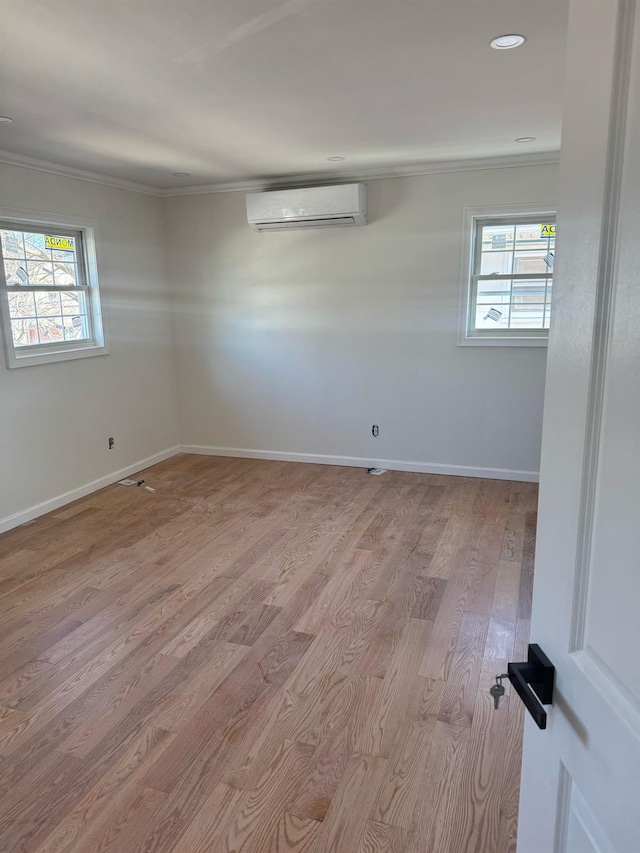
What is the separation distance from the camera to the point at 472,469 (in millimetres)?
4926

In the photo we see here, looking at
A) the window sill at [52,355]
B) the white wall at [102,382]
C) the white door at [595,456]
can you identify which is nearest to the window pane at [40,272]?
the white wall at [102,382]

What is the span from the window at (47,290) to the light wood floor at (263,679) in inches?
51.6

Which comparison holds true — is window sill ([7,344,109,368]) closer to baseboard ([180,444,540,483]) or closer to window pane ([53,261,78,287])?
window pane ([53,261,78,287])

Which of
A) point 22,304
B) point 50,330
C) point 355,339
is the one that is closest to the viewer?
point 22,304

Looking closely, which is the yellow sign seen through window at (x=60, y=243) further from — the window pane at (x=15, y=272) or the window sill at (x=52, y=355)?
the window sill at (x=52, y=355)

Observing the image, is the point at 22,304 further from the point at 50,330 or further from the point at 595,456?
the point at 595,456

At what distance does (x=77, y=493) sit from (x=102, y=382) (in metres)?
0.95

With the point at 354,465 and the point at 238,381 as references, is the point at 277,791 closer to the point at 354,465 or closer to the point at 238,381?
the point at 354,465

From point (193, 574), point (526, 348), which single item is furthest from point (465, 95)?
point (193, 574)

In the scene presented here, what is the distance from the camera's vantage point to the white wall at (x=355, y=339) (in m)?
4.64

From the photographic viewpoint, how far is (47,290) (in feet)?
13.8

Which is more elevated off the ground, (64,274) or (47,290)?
(64,274)

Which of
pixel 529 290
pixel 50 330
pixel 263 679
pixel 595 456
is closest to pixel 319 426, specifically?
pixel 529 290

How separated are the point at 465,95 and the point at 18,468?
12.1ft
